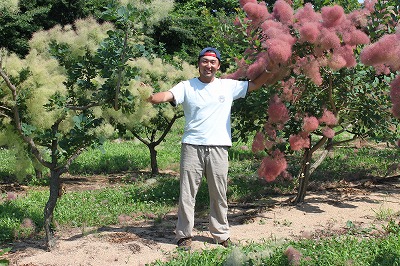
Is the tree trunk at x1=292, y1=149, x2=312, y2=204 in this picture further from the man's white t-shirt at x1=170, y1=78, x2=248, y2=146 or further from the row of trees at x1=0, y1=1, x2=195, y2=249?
the row of trees at x1=0, y1=1, x2=195, y2=249

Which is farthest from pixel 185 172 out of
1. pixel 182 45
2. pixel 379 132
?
pixel 182 45

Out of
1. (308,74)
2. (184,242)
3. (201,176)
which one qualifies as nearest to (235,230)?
(184,242)

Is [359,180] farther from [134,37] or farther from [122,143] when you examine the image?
[122,143]

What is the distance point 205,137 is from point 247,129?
56.6 inches

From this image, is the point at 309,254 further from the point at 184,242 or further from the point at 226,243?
the point at 184,242

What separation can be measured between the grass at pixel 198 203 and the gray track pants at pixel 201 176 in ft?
0.73

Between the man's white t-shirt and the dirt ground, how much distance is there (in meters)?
0.79

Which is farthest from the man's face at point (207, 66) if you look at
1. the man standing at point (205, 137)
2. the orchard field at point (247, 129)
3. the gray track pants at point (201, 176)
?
the gray track pants at point (201, 176)

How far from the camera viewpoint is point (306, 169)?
5.03 meters

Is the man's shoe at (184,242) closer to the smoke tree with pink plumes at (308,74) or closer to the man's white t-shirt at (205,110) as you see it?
the man's white t-shirt at (205,110)

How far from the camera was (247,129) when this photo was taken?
4.90 metres

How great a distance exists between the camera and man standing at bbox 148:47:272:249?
354 centimetres

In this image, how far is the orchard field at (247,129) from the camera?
133 inches

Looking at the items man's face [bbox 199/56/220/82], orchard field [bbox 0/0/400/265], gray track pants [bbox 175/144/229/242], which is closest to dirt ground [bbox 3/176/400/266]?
orchard field [bbox 0/0/400/265]
